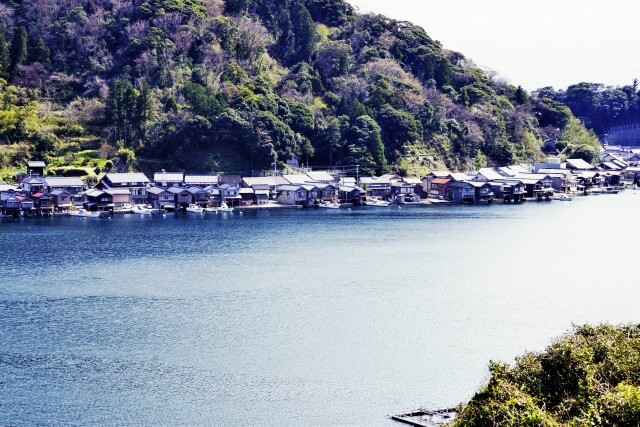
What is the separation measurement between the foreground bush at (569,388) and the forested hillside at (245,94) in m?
39.5

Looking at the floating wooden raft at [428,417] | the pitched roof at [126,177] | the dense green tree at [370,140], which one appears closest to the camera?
the floating wooden raft at [428,417]

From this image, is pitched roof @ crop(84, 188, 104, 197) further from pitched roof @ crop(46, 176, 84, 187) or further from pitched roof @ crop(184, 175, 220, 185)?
pitched roof @ crop(184, 175, 220, 185)

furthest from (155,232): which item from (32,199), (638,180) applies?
(638,180)

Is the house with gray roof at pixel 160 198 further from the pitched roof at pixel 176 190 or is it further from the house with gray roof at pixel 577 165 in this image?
the house with gray roof at pixel 577 165

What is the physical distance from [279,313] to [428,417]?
28.7 ft

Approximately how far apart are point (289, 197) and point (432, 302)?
28380 mm

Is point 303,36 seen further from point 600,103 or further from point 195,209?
point 600,103

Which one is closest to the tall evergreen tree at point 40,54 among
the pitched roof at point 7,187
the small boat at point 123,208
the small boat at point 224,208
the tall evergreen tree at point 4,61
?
the tall evergreen tree at point 4,61

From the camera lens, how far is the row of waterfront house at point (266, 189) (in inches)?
1791

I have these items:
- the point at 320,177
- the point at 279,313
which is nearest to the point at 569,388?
the point at 279,313

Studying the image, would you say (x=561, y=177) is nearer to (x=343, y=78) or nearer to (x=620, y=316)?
(x=343, y=78)

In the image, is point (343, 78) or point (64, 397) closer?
point (64, 397)

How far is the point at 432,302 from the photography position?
2402 centimetres

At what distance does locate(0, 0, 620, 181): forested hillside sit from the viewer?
5141 centimetres
